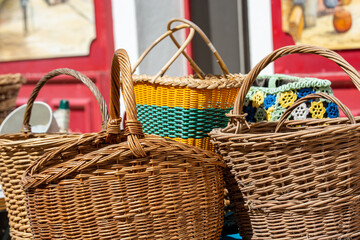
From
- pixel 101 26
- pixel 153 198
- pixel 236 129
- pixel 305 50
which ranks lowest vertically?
pixel 153 198

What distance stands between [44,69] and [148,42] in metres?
1.27

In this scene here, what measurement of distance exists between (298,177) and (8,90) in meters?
1.53

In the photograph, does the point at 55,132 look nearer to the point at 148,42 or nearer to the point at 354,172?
the point at 354,172

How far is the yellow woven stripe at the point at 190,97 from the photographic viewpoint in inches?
57.9

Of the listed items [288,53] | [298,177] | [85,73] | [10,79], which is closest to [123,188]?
[298,177]

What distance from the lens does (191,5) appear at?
2.93 metres

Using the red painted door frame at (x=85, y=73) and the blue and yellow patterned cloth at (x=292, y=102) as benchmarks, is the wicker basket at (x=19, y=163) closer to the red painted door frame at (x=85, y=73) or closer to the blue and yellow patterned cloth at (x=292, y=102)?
the blue and yellow patterned cloth at (x=292, y=102)

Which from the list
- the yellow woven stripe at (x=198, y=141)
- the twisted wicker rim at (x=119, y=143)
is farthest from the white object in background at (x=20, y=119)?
the twisted wicker rim at (x=119, y=143)

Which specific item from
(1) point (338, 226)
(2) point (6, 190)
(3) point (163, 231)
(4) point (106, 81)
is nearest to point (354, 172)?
(1) point (338, 226)

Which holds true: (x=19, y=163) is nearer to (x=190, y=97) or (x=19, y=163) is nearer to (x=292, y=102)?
(x=190, y=97)

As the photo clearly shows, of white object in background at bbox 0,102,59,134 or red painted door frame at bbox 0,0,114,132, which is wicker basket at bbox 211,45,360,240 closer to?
white object in background at bbox 0,102,59,134

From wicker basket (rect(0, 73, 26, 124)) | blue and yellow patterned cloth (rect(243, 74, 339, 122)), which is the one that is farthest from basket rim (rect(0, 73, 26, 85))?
blue and yellow patterned cloth (rect(243, 74, 339, 122))

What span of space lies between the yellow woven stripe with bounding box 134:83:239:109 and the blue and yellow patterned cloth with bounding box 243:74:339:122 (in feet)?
0.42

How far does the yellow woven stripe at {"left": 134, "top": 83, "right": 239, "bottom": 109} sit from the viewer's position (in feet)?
4.83
